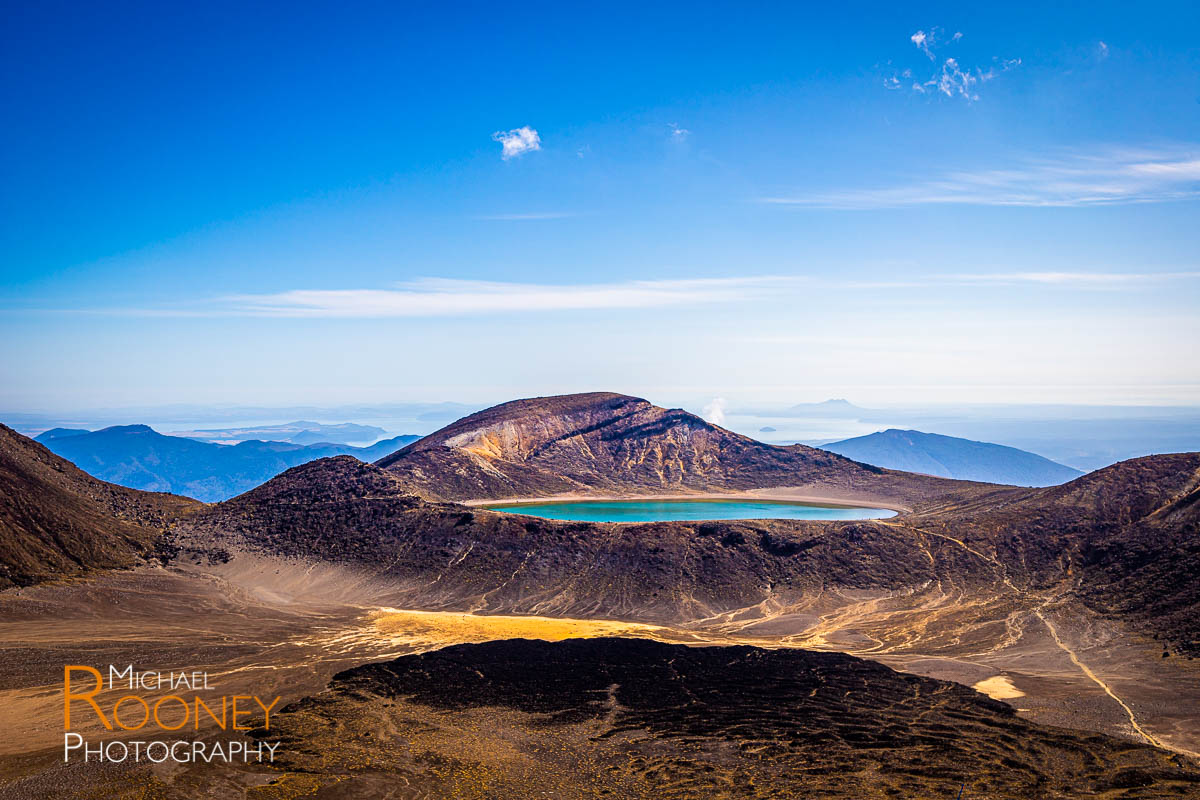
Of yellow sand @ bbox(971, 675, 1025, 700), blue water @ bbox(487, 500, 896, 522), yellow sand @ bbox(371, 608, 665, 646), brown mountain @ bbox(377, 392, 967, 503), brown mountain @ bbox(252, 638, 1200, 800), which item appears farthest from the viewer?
brown mountain @ bbox(377, 392, 967, 503)

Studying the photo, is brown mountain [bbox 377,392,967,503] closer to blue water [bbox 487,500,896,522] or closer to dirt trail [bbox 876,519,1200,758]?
blue water [bbox 487,500,896,522]

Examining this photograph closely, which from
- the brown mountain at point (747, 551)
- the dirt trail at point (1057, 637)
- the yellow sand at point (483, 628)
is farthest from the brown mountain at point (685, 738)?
the brown mountain at point (747, 551)

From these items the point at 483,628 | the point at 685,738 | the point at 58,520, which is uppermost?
the point at 58,520

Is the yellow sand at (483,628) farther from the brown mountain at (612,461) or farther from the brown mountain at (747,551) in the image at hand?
the brown mountain at (612,461)

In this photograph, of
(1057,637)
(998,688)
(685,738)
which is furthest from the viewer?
(1057,637)

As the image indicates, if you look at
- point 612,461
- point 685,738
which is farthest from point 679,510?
point 685,738

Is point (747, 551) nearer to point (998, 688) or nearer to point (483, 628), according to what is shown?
point (483, 628)

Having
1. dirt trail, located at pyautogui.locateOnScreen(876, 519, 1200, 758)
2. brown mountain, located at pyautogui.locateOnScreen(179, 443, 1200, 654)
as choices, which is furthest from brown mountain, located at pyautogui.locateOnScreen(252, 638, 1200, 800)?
brown mountain, located at pyautogui.locateOnScreen(179, 443, 1200, 654)

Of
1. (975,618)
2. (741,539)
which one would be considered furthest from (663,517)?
(975,618)
